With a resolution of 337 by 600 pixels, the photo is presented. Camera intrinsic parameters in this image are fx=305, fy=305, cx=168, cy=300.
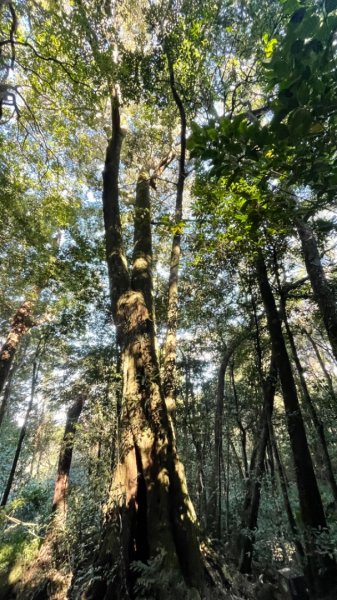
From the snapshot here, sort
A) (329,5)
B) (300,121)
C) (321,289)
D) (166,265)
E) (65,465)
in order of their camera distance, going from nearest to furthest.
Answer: (329,5) < (300,121) < (321,289) < (65,465) < (166,265)

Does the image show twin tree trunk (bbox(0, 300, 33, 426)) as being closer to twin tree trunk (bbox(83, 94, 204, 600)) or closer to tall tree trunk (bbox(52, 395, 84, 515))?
tall tree trunk (bbox(52, 395, 84, 515))

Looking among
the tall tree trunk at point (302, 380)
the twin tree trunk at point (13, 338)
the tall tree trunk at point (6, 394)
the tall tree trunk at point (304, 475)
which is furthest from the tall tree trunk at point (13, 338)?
the tall tree trunk at point (302, 380)

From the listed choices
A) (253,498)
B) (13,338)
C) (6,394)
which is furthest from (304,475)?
(6,394)

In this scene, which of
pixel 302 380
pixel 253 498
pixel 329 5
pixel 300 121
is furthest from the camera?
pixel 302 380

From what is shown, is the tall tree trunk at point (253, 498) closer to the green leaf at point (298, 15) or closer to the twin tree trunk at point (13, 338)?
the green leaf at point (298, 15)

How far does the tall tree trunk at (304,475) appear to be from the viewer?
11.6 ft

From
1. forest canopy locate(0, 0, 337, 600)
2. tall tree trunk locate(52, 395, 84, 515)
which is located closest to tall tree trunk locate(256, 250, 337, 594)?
forest canopy locate(0, 0, 337, 600)

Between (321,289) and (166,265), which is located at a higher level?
(166,265)

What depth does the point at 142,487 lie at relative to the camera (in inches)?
110

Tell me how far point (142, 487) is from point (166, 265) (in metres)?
6.93

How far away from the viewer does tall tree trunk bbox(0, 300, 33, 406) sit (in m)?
8.94

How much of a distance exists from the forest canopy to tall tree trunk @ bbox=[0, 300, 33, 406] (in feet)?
0.26

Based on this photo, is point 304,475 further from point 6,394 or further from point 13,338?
point 6,394

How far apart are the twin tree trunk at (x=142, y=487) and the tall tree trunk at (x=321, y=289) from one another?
2402mm
